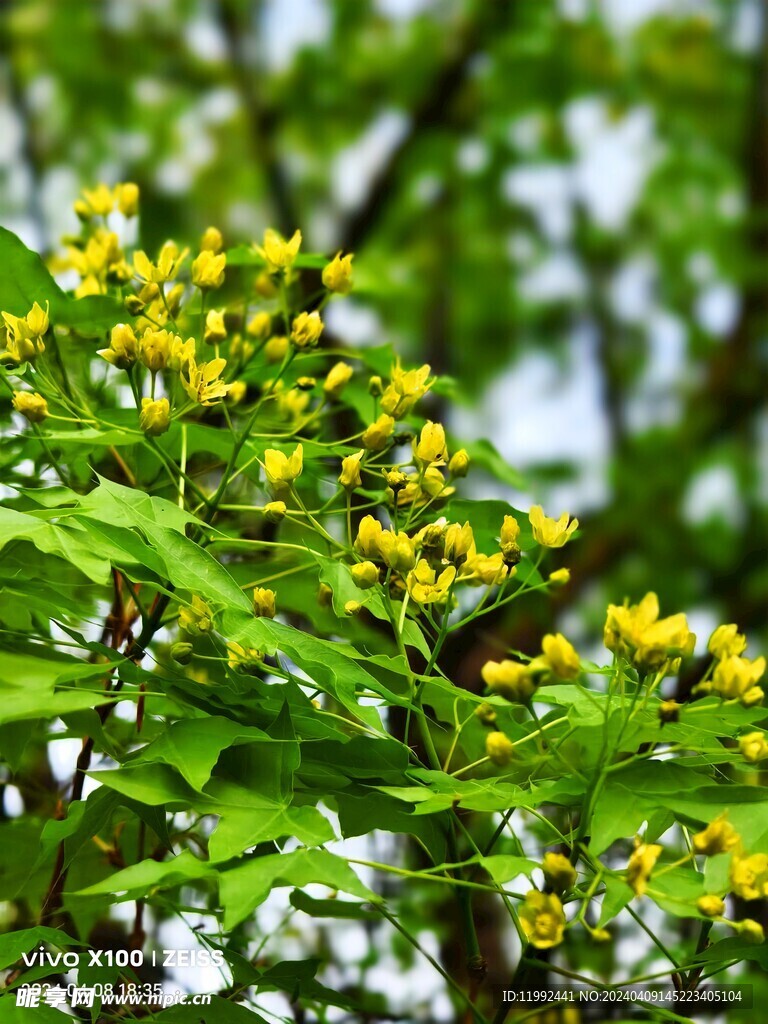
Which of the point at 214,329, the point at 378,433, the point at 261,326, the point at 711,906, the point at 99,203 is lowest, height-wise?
the point at 711,906

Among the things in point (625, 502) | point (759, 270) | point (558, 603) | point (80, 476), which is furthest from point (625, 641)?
point (759, 270)

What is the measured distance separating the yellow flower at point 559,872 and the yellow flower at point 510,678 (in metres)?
0.07

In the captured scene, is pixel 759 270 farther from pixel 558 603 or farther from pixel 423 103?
pixel 558 603

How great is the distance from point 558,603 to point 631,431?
1.04 m

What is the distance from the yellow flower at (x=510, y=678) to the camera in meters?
0.50

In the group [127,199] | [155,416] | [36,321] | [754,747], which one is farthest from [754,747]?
[127,199]

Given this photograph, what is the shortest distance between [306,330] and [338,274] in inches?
2.8

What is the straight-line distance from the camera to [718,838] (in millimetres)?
485

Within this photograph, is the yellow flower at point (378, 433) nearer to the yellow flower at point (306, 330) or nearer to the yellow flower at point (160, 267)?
the yellow flower at point (306, 330)

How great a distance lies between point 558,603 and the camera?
1985mm

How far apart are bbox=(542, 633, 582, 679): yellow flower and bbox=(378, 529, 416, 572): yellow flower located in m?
0.11

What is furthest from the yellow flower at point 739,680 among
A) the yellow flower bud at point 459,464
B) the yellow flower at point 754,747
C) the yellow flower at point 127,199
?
the yellow flower at point 127,199

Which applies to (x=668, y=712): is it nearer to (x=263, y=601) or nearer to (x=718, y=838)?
(x=718, y=838)

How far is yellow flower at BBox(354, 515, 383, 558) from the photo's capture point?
590 mm
